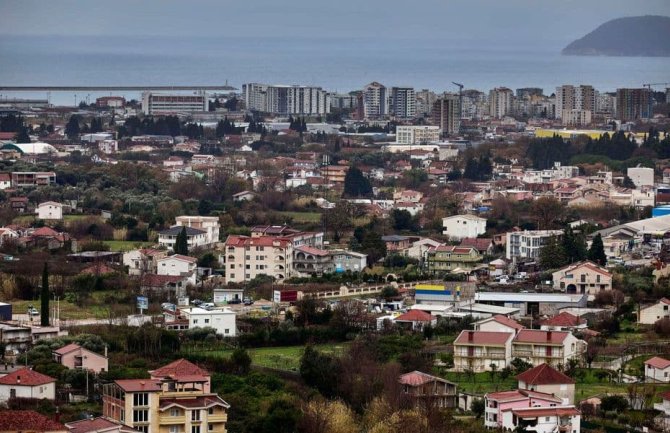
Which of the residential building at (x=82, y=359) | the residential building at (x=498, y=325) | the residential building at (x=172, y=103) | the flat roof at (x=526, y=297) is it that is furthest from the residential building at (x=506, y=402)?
the residential building at (x=172, y=103)

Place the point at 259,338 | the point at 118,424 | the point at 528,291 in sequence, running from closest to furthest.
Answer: the point at 118,424 → the point at 259,338 → the point at 528,291

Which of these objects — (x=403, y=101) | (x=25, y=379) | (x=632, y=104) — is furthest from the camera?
(x=403, y=101)

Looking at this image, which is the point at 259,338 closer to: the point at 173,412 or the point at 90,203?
the point at 173,412

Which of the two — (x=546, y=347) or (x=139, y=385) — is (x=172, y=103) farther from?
(x=139, y=385)

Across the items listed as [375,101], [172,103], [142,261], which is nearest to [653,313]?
[142,261]

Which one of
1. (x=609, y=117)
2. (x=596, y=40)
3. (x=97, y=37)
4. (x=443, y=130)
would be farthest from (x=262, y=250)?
(x=97, y=37)

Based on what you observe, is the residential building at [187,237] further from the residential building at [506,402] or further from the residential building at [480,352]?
the residential building at [506,402]

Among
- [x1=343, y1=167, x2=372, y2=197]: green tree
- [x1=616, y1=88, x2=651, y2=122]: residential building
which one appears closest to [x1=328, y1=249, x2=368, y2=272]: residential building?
[x1=343, y1=167, x2=372, y2=197]: green tree

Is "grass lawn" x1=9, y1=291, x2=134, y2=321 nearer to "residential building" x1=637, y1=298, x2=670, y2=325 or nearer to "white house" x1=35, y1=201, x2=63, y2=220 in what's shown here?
"residential building" x1=637, y1=298, x2=670, y2=325
